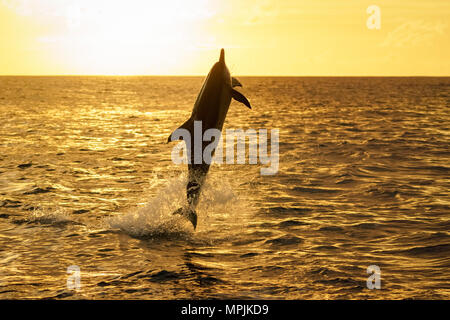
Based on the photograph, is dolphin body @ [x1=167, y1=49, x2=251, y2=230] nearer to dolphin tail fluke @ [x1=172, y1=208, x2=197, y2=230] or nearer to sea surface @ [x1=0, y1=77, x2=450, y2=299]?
dolphin tail fluke @ [x1=172, y1=208, x2=197, y2=230]

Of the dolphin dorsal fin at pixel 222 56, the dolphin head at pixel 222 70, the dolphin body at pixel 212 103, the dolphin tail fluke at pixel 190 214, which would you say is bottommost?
the dolphin tail fluke at pixel 190 214

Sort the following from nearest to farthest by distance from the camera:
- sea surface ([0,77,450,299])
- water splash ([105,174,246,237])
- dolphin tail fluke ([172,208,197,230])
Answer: sea surface ([0,77,450,299]) < dolphin tail fluke ([172,208,197,230]) < water splash ([105,174,246,237])

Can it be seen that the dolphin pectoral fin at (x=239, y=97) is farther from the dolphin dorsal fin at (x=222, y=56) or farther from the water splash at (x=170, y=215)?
the water splash at (x=170, y=215)

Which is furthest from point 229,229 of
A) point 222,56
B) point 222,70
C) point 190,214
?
point 222,56

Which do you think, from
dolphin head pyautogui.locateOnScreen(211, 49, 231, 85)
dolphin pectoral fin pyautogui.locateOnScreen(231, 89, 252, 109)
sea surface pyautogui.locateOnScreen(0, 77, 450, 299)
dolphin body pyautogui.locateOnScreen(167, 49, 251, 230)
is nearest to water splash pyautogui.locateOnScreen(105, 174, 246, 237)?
sea surface pyautogui.locateOnScreen(0, 77, 450, 299)

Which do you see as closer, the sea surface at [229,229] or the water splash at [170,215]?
the sea surface at [229,229]

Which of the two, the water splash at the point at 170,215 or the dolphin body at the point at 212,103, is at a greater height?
the dolphin body at the point at 212,103

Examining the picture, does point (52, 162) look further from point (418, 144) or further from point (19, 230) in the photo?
point (418, 144)

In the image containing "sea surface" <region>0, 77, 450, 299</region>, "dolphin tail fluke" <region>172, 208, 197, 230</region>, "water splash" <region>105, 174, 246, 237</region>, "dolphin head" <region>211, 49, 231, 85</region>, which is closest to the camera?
"sea surface" <region>0, 77, 450, 299</region>

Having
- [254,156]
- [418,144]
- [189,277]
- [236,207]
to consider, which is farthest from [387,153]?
[189,277]

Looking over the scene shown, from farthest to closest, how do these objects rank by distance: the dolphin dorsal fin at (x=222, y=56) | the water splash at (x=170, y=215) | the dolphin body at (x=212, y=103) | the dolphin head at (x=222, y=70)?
the water splash at (x=170, y=215)
the dolphin dorsal fin at (x=222, y=56)
the dolphin head at (x=222, y=70)
the dolphin body at (x=212, y=103)

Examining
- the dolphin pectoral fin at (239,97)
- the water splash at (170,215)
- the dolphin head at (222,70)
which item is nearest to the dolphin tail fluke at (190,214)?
the water splash at (170,215)

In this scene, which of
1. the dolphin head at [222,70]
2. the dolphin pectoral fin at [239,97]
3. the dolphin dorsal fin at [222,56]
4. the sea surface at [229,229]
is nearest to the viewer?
the sea surface at [229,229]

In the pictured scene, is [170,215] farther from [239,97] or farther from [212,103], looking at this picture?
[239,97]
